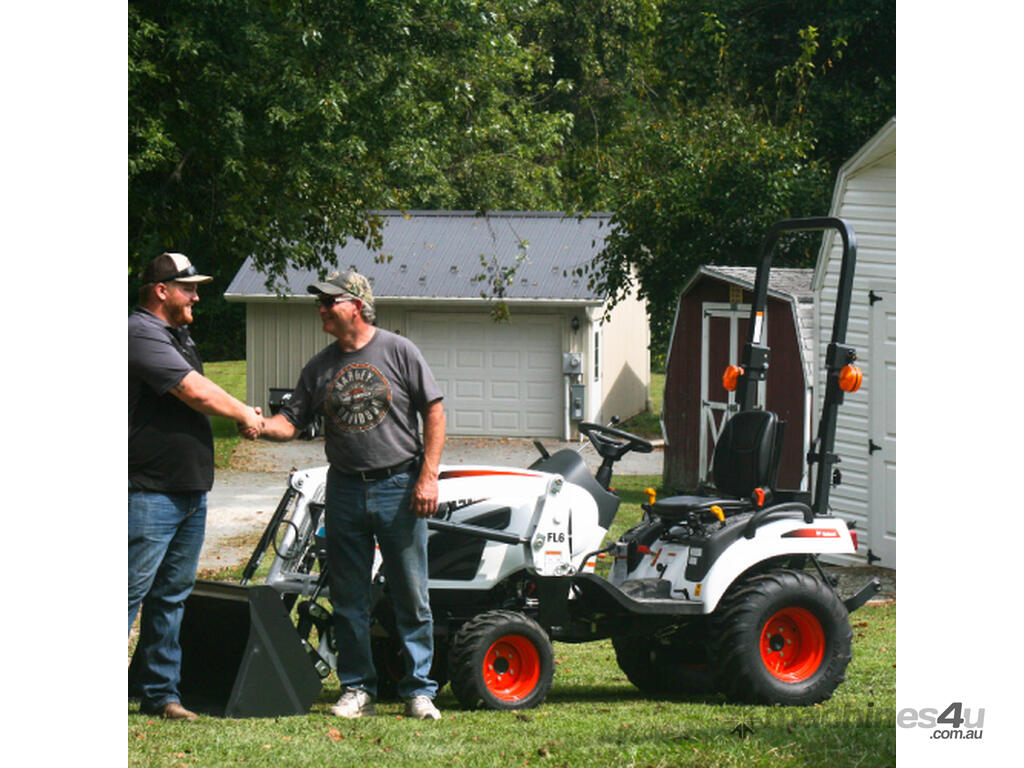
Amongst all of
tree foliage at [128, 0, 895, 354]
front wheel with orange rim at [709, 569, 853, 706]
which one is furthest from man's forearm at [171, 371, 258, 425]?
tree foliage at [128, 0, 895, 354]

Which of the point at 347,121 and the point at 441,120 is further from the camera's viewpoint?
the point at 441,120

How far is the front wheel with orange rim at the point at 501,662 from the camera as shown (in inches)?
231

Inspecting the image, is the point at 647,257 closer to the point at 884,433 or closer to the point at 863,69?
the point at 863,69

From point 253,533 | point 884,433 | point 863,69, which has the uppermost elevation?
point 863,69

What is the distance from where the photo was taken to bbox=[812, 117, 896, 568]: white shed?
12.1 meters

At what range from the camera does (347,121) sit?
48.0 feet

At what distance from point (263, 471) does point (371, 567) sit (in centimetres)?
1596

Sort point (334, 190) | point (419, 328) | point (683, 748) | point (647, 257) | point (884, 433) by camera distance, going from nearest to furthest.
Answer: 1. point (683, 748)
2. point (884, 433)
3. point (334, 190)
4. point (647, 257)
5. point (419, 328)

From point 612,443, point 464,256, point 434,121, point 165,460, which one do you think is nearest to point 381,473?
point 165,460

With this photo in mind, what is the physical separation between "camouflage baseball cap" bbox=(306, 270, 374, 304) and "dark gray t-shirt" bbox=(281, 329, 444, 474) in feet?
0.64

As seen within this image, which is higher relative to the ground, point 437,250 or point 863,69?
point 863,69

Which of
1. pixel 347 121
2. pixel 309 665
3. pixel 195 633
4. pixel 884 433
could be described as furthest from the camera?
pixel 347 121
